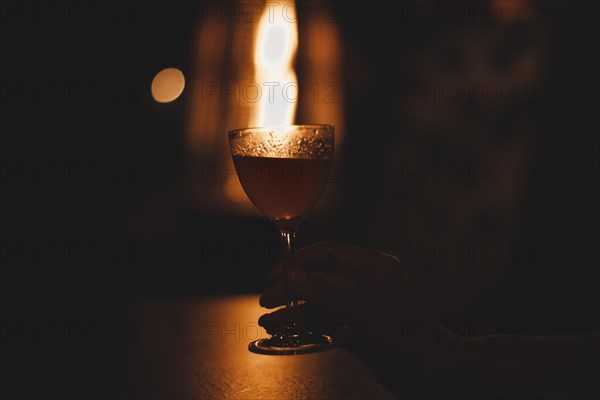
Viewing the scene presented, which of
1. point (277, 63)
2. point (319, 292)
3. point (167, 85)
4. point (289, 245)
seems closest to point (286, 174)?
point (289, 245)

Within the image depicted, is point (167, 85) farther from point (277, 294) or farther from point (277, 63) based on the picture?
point (277, 294)

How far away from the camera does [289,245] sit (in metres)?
0.91

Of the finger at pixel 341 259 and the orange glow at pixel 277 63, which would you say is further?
the orange glow at pixel 277 63

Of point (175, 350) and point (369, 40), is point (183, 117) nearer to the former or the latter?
point (369, 40)

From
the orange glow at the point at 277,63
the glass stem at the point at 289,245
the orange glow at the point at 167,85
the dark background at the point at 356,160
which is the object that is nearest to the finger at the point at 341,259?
the glass stem at the point at 289,245

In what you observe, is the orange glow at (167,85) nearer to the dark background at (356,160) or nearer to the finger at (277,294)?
the dark background at (356,160)

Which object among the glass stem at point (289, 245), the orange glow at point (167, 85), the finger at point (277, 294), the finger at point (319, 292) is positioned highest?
the orange glow at point (167, 85)

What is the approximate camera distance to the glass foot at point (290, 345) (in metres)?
0.85

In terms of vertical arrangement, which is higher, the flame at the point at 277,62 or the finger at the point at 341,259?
the flame at the point at 277,62

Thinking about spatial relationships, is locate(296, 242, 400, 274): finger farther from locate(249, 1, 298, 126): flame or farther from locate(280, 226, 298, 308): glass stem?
locate(249, 1, 298, 126): flame

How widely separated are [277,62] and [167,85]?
0.91 meters

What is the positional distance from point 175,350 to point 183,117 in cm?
397

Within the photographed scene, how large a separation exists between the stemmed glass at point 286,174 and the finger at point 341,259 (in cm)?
3

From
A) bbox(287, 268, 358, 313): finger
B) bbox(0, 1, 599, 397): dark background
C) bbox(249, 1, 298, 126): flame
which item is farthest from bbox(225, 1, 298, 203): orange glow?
bbox(287, 268, 358, 313): finger
